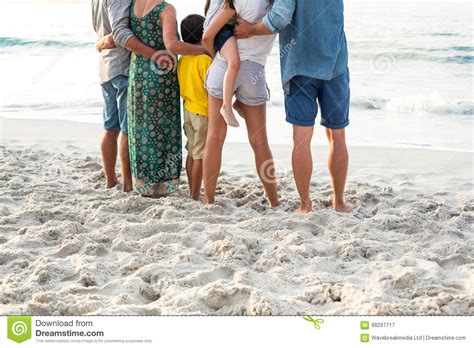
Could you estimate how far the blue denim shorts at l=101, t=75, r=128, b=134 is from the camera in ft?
16.5

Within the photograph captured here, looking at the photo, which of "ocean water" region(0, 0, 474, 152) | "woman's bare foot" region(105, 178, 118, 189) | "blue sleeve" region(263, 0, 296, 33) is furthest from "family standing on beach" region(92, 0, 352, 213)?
"ocean water" region(0, 0, 474, 152)

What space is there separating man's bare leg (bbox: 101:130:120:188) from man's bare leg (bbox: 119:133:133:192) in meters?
0.06

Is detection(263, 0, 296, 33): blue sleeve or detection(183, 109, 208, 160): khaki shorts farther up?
detection(263, 0, 296, 33): blue sleeve

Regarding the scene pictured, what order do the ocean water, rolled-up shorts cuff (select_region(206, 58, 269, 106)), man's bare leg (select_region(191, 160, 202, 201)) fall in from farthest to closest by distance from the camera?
the ocean water < man's bare leg (select_region(191, 160, 202, 201)) < rolled-up shorts cuff (select_region(206, 58, 269, 106))

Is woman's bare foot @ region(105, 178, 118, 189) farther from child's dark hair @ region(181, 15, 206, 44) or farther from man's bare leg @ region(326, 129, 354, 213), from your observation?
man's bare leg @ region(326, 129, 354, 213)

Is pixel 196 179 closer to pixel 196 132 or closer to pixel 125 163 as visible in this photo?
pixel 196 132

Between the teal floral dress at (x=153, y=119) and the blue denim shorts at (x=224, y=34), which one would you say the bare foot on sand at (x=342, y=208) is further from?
the blue denim shorts at (x=224, y=34)

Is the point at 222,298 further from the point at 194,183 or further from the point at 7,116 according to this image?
the point at 7,116

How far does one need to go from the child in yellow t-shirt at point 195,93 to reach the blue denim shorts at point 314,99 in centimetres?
57

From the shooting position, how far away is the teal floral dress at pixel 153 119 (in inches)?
187

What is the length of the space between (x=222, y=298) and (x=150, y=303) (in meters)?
0.32

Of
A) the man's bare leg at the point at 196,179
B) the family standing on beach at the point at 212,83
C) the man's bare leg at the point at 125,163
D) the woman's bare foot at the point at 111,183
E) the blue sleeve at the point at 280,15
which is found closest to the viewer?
the blue sleeve at the point at 280,15

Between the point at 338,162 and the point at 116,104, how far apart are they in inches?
61.1

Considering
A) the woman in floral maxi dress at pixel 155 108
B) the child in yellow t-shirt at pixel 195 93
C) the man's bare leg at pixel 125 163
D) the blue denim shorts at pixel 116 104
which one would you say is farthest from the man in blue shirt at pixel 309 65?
the man's bare leg at pixel 125 163
